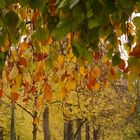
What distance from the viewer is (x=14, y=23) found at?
73.0 inches

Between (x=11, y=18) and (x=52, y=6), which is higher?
(x=52, y=6)

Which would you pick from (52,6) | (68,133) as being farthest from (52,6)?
(68,133)

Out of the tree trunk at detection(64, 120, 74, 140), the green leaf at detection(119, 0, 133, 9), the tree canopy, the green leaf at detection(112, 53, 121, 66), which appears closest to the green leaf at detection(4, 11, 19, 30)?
the tree canopy

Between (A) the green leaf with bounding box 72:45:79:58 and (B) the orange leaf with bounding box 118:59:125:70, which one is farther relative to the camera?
(B) the orange leaf with bounding box 118:59:125:70

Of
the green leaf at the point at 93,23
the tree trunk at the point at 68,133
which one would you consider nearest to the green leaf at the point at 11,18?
the green leaf at the point at 93,23

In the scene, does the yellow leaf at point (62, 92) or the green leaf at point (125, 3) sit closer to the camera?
the green leaf at point (125, 3)

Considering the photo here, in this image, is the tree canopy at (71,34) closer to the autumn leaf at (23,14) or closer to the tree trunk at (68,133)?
the autumn leaf at (23,14)

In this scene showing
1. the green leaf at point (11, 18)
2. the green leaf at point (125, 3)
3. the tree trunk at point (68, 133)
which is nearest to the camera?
the green leaf at point (125, 3)

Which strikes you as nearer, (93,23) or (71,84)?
(93,23)

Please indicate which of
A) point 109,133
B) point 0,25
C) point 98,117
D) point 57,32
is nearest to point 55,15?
point 0,25

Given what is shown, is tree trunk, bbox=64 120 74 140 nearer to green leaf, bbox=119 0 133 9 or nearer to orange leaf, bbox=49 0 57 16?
orange leaf, bbox=49 0 57 16

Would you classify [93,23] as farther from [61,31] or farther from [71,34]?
[71,34]

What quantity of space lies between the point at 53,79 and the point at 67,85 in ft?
0.47

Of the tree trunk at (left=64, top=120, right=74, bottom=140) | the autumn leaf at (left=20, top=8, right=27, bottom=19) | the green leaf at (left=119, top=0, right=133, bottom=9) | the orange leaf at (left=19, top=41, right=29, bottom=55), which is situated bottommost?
the green leaf at (left=119, top=0, right=133, bottom=9)
